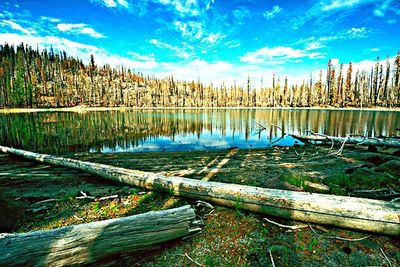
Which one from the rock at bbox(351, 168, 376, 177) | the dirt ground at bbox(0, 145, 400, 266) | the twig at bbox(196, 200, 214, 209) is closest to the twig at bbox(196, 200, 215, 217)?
the twig at bbox(196, 200, 214, 209)

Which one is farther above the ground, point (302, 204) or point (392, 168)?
point (302, 204)

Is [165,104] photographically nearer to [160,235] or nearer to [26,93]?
[26,93]

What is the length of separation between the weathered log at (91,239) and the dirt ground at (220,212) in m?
0.24

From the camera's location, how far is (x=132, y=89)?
13100 centimetres

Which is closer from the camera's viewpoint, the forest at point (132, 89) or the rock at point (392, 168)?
the rock at point (392, 168)

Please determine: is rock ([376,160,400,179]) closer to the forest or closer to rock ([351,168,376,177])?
rock ([351,168,376,177])

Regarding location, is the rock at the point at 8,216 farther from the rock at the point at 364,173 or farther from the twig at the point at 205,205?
the rock at the point at 364,173

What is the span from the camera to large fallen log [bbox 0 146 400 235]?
12.3 feet

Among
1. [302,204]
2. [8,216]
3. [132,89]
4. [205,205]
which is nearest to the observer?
[302,204]

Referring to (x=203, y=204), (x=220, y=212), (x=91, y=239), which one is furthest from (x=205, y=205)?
(x=91, y=239)

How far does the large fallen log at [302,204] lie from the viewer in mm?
3750

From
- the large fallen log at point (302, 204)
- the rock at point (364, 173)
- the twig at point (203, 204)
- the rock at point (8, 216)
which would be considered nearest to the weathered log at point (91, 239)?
the twig at point (203, 204)

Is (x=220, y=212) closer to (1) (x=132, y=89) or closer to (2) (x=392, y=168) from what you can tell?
(2) (x=392, y=168)

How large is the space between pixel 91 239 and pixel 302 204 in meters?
3.94
